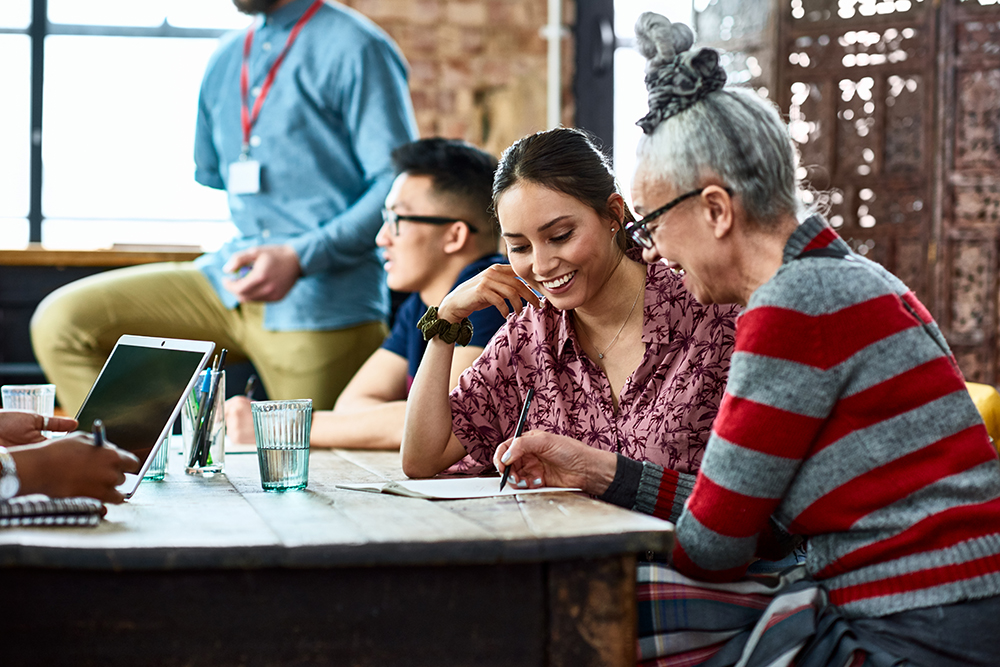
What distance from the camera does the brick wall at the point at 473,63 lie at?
196 inches

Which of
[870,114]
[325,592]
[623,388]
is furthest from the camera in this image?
[870,114]

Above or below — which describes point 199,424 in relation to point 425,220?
below

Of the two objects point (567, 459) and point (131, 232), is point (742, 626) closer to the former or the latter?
point (567, 459)

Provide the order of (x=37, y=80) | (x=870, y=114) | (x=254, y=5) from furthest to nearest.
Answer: (x=37, y=80) → (x=870, y=114) → (x=254, y=5)

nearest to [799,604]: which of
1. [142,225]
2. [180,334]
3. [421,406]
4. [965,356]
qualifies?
[421,406]

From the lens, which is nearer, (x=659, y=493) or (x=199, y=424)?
(x=659, y=493)

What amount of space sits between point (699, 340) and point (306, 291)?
1540 millimetres

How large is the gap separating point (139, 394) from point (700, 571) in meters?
0.82

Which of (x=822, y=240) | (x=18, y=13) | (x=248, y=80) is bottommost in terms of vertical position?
(x=822, y=240)

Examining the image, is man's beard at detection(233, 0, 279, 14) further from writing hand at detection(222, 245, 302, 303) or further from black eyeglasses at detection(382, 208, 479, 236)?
black eyeglasses at detection(382, 208, 479, 236)

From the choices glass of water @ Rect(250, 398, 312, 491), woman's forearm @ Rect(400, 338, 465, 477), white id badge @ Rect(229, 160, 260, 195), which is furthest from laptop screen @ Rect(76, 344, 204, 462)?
white id badge @ Rect(229, 160, 260, 195)

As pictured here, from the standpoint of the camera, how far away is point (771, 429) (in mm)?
1057

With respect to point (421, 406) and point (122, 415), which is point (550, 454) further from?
point (122, 415)

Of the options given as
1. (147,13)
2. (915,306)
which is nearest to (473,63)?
(147,13)
